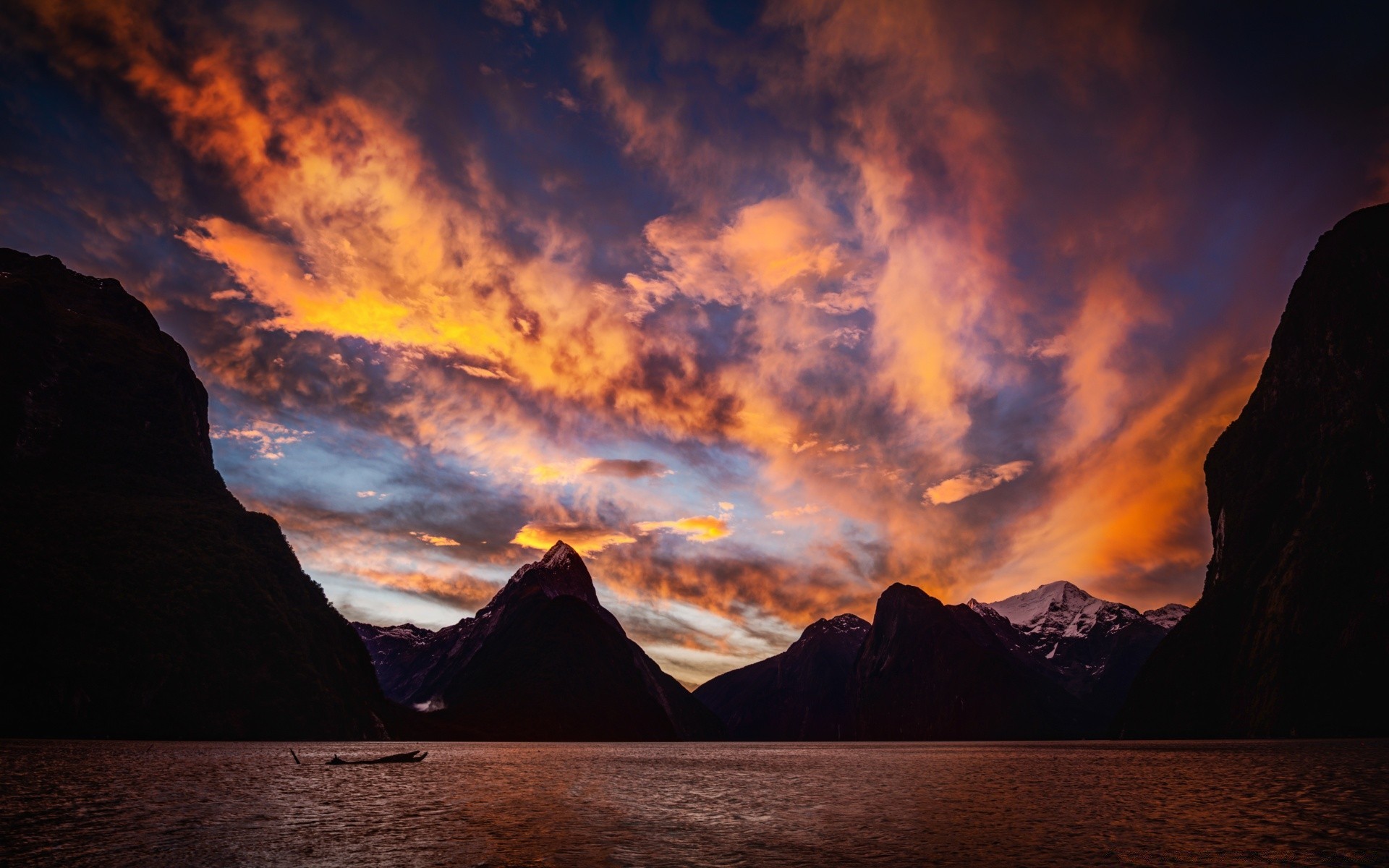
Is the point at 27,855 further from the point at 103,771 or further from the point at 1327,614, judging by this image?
the point at 1327,614

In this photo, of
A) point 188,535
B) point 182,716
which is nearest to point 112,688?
point 182,716

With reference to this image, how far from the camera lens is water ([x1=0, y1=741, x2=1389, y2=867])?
24.1 meters

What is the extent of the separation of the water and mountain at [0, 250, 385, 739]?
261ft

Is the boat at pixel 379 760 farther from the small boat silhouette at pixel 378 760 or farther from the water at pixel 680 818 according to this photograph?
the water at pixel 680 818

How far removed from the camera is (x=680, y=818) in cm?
3666

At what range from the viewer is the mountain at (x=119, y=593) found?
129375mm

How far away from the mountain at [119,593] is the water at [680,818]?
3127 inches

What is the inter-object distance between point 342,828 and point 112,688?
470ft

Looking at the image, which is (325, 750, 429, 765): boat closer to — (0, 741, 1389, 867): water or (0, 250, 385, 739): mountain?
(0, 741, 1389, 867): water

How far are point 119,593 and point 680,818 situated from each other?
15896 centimetres

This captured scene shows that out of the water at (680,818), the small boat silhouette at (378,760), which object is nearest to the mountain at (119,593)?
the small boat silhouette at (378,760)

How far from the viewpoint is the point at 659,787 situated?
60.0 m

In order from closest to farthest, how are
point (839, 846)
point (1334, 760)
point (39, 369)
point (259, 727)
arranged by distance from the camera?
point (839, 846)
point (1334, 760)
point (259, 727)
point (39, 369)

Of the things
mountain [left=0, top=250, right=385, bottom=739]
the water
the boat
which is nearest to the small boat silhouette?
the boat
